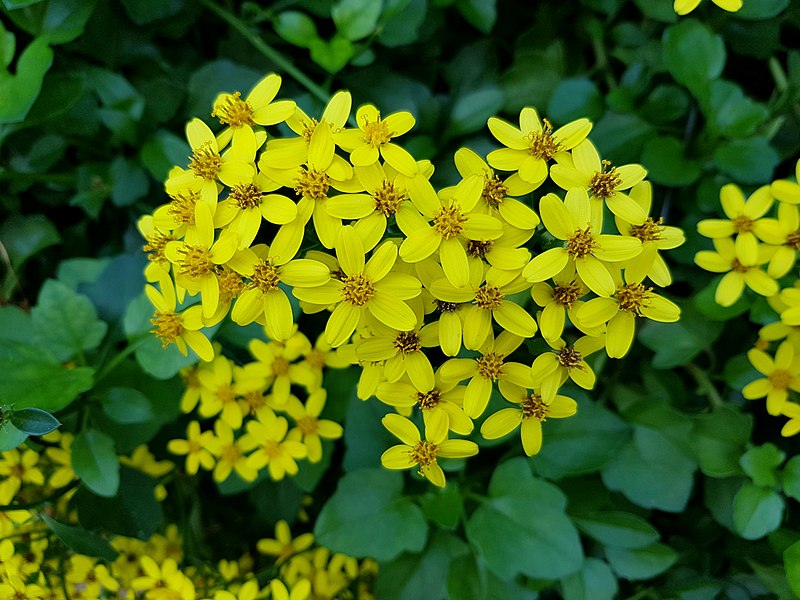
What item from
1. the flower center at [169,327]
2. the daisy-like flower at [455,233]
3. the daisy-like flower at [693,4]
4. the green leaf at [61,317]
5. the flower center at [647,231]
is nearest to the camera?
the daisy-like flower at [455,233]

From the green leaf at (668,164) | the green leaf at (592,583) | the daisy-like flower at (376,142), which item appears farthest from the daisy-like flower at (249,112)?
the green leaf at (592,583)

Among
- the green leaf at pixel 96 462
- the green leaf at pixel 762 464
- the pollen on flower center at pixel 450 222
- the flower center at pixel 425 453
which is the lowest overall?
the green leaf at pixel 96 462

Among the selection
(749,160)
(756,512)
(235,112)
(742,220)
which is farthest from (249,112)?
(756,512)

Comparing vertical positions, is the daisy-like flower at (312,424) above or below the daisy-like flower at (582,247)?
below

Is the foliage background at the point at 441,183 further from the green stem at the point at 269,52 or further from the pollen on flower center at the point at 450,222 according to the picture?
the pollen on flower center at the point at 450,222

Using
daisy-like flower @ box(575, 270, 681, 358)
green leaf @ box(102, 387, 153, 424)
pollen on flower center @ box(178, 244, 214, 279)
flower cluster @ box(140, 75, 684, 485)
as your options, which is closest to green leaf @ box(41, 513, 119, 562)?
green leaf @ box(102, 387, 153, 424)

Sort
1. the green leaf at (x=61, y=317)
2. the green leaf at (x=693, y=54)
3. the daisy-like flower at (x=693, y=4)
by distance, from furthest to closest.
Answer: the green leaf at (x=693, y=54) < the green leaf at (x=61, y=317) < the daisy-like flower at (x=693, y=4)

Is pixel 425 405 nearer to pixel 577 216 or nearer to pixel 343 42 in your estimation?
pixel 577 216
